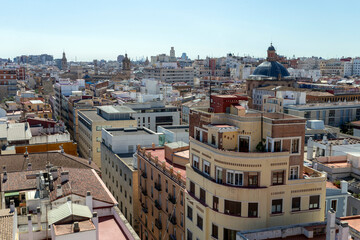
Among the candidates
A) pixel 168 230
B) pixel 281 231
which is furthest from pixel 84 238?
pixel 168 230

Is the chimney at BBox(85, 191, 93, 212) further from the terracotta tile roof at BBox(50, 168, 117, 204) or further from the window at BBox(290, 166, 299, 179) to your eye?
the window at BBox(290, 166, 299, 179)

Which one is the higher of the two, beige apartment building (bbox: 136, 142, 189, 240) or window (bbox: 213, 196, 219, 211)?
window (bbox: 213, 196, 219, 211)

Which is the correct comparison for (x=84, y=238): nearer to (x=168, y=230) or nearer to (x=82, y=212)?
(x=82, y=212)

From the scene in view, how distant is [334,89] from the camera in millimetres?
116375

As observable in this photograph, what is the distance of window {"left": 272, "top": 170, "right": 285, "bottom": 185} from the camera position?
2686 centimetres

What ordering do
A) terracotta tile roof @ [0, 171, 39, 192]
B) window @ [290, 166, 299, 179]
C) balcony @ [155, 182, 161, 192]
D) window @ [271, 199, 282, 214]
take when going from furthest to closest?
balcony @ [155, 182, 161, 192] < terracotta tile roof @ [0, 171, 39, 192] < window @ [290, 166, 299, 179] < window @ [271, 199, 282, 214]

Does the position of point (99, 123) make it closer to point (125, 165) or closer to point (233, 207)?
point (125, 165)

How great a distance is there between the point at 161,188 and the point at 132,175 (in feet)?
26.0

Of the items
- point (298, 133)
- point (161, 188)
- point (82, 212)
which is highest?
point (298, 133)

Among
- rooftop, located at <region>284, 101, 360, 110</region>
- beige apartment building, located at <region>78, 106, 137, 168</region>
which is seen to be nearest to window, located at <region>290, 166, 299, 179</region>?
beige apartment building, located at <region>78, 106, 137, 168</region>

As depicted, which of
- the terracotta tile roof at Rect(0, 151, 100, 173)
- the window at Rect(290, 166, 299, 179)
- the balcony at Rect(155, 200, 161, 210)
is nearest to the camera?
the window at Rect(290, 166, 299, 179)

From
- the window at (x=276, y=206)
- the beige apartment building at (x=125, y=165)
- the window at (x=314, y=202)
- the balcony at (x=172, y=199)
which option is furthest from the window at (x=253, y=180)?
the beige apartment building at (x=125, y=165)

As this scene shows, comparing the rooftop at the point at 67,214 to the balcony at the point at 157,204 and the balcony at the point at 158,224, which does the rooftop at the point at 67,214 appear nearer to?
the balcony at the point at 157,204

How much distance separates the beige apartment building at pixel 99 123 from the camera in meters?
68.6
